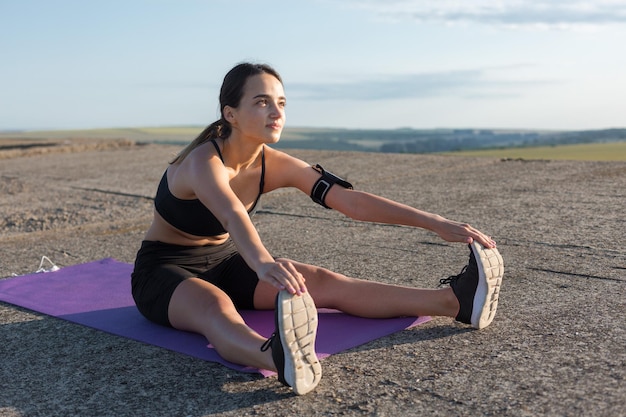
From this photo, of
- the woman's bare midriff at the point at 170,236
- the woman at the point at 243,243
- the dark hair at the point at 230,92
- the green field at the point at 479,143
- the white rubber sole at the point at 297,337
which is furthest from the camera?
the green field at the point at 479,143

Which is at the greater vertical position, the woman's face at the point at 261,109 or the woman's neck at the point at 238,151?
the woman's face at the point at 261,109

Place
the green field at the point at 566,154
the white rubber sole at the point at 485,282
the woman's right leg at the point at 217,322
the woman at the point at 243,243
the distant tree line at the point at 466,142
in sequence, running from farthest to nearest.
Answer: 1. the distant tree line at the point at 466,142
2. the green field at the point at 566,154
3. the white rubber sole at the point at 485,282
4. the woman at the point at 243,243
5. the woman's right leg at the point at 217,322

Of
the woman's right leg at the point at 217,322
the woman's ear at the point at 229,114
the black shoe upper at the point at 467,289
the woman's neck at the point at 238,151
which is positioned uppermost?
the woman's ear at the point at 229,114

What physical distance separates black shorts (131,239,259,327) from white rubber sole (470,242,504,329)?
1010mm

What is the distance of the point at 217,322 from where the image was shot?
288 cm

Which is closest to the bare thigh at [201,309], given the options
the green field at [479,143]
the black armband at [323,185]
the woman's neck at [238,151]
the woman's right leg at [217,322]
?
the woman's right leg at [217,322]

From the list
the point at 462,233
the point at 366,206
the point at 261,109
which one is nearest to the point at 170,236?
the point at 261,109

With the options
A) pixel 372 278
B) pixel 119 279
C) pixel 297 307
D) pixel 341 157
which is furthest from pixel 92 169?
pixel 297 307

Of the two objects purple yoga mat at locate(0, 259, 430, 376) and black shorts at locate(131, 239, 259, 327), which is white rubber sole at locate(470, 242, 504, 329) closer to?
purple yoga mat at locate(0, 259, 430, 376)

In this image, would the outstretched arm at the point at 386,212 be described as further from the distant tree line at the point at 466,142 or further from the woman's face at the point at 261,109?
the distant tree line at the point at 466,142

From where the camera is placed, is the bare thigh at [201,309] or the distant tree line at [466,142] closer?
the bare thigh at [201,309]

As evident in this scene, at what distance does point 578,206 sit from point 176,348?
4047mm

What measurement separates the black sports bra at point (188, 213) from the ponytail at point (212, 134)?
0.20ft

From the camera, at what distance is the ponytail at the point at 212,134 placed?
327cm
